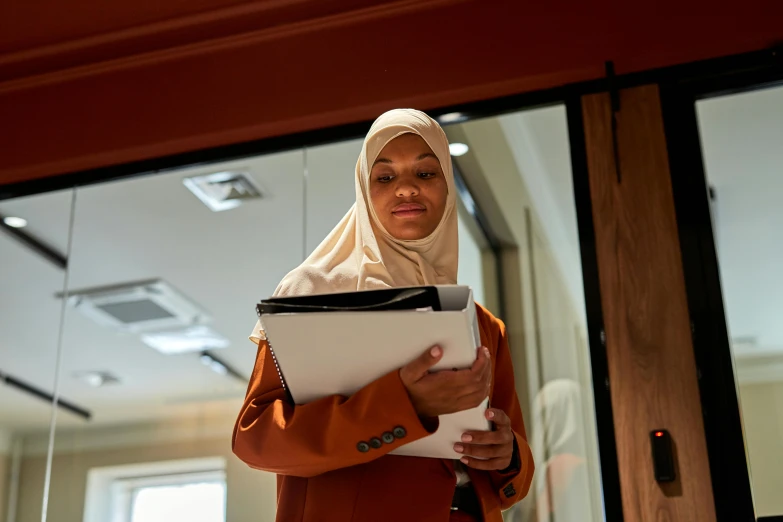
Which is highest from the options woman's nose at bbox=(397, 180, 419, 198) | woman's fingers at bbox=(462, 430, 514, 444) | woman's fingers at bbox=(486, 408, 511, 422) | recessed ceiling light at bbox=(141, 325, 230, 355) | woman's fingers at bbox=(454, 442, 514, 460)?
recessed ceiling light at bbox=(141, 325, 230, 355)

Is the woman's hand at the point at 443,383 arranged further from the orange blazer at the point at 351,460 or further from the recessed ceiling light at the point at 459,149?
the recessed ceiling light at the point at 459,149

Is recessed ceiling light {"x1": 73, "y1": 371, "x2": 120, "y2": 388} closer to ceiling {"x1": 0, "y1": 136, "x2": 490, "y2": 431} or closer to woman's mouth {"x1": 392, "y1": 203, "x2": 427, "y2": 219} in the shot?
ceiling {"x1": 0, "y1": 136, "x2": 490, "y2": 431}

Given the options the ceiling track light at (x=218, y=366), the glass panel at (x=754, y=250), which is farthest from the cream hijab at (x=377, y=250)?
the ceiling track light at (x=218, y=366)

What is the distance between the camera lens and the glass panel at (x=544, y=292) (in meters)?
2.34

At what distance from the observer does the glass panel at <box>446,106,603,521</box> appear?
2336mm

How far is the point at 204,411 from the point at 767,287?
1629 millimetres

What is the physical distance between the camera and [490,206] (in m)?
2.60

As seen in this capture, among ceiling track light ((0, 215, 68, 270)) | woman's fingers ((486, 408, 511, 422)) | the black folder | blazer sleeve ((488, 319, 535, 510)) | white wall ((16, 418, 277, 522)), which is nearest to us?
the black folder

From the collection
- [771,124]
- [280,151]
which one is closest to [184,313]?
[280,151]

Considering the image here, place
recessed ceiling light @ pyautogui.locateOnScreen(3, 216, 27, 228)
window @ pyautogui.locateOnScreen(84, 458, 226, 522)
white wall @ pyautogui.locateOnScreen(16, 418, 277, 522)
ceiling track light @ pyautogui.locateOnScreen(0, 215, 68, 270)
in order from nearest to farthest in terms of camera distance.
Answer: window @ pyautogui.locateOnScreen(84, 458, 226, 522) → white wall @ pyautogui.locateOnScreen(16, 418, 277, 522) → ceiling track light @ pyautogui.locateOnScreen(0, 215, 68, 270) → recessed ceiling light @ pyautogui.locateOnScreen(3, 216, 27, 228)

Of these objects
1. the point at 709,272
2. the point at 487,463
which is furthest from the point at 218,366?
the point at 487,463

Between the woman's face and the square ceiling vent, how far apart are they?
1478 mm

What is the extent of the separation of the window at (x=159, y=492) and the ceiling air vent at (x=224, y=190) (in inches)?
31.5

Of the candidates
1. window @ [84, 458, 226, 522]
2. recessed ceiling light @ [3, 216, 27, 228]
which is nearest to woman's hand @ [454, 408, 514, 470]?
window @ [84, 458, 226, 522]
